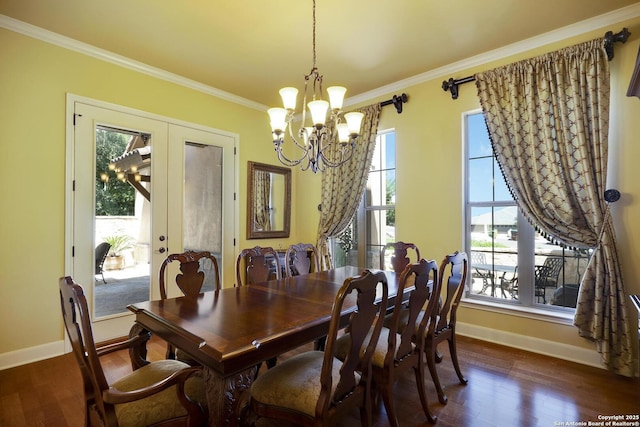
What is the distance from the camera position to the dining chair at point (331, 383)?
4.40ft

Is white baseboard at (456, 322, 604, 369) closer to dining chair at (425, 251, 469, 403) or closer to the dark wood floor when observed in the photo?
the dark wood floor

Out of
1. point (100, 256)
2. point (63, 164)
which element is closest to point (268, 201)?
point (100, 256)

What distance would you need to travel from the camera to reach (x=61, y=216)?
9.68 feet

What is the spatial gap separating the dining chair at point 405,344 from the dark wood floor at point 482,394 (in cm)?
28

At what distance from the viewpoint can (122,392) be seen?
126 centimetres

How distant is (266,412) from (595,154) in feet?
10.1

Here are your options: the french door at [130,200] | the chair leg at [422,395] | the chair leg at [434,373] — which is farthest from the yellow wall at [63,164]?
the chair leg at [422,395]

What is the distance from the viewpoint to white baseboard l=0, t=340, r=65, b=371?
8.75 feet

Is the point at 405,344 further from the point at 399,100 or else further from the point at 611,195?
the point at 399,100

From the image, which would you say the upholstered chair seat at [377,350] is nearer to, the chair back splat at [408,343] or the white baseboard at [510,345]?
the chair back splat at [408,343]

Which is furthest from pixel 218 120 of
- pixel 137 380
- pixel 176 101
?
pixel 137 380

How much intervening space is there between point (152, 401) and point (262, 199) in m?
3.42

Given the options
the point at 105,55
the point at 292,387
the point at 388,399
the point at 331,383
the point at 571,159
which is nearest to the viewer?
the point at 331,383

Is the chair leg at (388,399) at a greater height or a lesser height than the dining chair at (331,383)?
lesser
